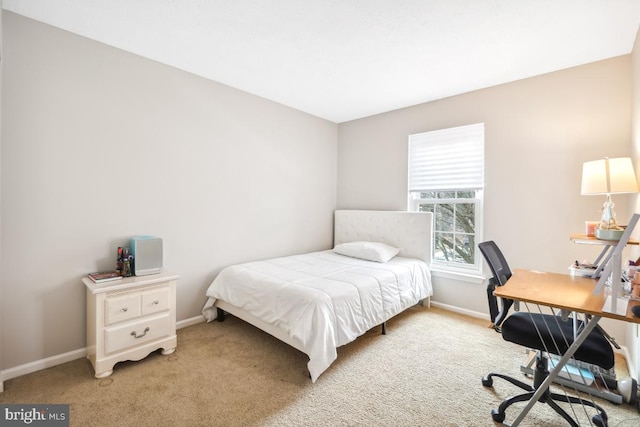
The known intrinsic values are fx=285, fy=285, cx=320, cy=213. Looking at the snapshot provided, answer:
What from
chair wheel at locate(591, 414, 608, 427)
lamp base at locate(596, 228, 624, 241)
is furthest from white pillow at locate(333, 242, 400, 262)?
chair wheel at locate(591, 414, 608, 427)

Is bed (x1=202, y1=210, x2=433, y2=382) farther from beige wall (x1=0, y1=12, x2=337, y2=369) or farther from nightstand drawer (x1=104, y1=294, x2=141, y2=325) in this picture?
nightstand drawer (x1=104, y1=294, x2=141, y2=325)

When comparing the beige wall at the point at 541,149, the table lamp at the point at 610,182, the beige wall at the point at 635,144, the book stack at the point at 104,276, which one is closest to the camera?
the table lamp at the point at 610,182

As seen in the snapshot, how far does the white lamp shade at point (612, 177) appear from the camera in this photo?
1.84 m

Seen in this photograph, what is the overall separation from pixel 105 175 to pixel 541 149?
4.03m

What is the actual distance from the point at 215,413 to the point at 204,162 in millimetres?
2235

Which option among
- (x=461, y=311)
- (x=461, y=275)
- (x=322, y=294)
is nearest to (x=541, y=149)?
(x=461, y=275)

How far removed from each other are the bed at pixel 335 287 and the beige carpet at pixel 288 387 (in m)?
0.22

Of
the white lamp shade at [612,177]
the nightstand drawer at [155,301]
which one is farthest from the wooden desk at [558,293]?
the nightstand drawer at [155,301]

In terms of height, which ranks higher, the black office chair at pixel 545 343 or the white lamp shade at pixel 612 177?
the white lamp shade at pixel 612 177

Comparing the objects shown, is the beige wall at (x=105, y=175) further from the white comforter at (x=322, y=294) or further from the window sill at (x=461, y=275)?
the window sill at (x=461, y=275)

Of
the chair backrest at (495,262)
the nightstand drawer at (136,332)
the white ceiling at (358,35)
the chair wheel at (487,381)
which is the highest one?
the white ceiling at (358,35)

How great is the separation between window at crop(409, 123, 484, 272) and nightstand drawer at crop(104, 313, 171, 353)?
3.06m

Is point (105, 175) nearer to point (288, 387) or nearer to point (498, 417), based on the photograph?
point (288, 387)

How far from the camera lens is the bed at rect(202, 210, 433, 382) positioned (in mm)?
2088
